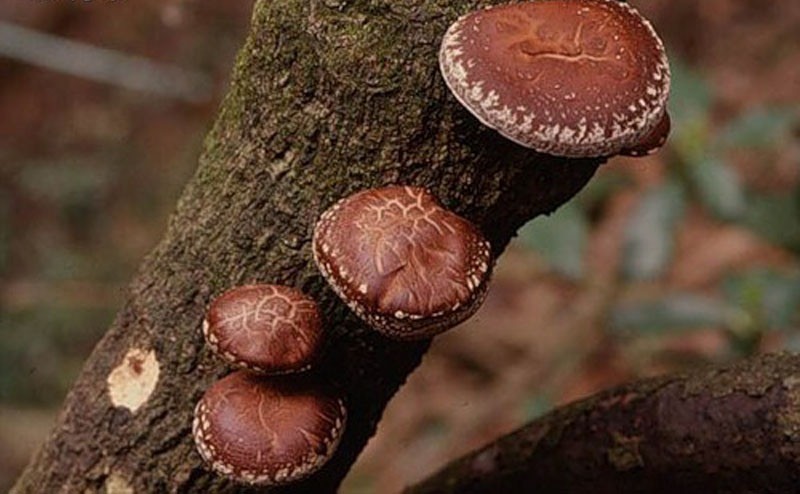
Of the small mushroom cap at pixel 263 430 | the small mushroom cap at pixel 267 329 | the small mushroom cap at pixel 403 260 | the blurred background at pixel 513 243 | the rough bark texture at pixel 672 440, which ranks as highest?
the small mushroom cap at pixel 403 260

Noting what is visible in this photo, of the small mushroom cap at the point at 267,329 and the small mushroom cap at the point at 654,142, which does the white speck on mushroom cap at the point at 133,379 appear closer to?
the small mushroom cap at the point at 267,329

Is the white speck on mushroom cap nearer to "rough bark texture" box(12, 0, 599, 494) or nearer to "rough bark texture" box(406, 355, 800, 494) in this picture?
"rough bark texture" box(12, 0, 599, 494)

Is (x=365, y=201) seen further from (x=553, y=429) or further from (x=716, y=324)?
(x=716, y=324)

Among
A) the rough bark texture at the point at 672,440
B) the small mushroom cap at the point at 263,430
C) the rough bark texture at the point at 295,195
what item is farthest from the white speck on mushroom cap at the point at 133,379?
the rough bark texture at the point at 672,440

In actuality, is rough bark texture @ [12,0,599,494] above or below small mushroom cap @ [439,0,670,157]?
below

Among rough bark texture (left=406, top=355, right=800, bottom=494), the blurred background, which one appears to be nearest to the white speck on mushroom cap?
rough bark texture (left=406, top=355, right=800, bottom=494)

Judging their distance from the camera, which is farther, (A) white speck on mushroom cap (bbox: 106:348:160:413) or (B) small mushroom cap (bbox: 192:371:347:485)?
(A) white speck on mushroom cap (bbox: 106:348:160:413)

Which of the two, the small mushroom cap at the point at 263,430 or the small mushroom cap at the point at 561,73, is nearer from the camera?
the small mushroom cap at the point at 561,73
